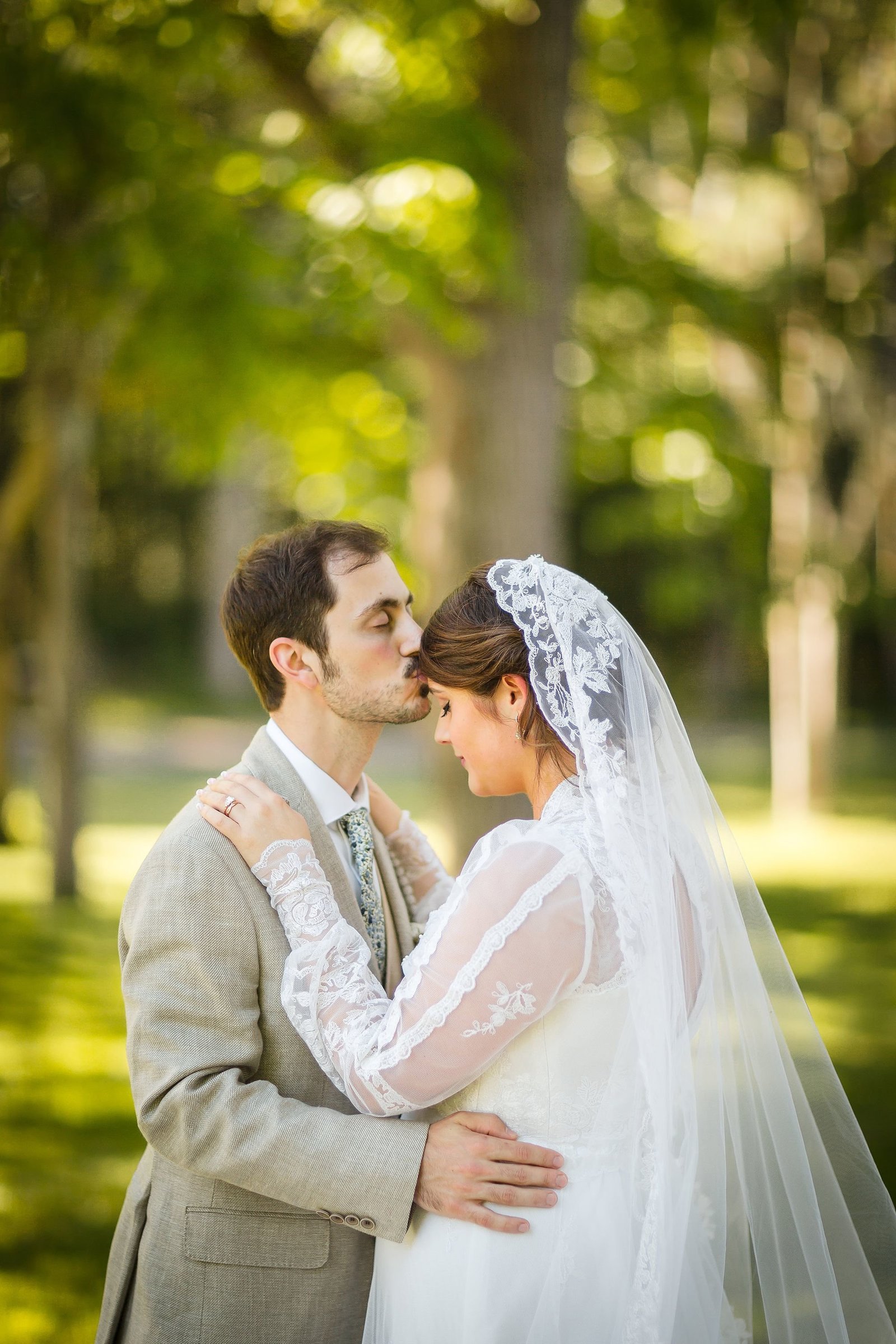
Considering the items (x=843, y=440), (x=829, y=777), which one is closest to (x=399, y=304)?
(x=829, y=777)

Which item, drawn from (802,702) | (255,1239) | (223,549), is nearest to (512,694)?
(255,1239)

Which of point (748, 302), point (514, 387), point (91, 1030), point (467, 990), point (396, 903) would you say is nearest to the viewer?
point (467, 990)

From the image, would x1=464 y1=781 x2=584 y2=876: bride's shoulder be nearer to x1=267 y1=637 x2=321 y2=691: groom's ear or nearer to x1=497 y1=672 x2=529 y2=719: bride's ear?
x1=497 y1=672 x2=529 y2=719: bride's ear

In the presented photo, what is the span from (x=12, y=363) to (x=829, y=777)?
10.1 meters

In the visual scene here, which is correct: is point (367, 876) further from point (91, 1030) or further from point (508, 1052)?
point (91, 1030)

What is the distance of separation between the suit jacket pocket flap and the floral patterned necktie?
1.73 feet

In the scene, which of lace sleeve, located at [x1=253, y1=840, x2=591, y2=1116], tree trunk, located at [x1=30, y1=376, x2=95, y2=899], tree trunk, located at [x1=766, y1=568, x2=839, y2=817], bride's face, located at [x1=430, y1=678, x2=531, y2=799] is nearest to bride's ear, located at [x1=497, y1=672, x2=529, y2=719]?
bride's face, located at [x1=430, y1=678, x2=531, y2=799]

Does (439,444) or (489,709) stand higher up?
(439,444)

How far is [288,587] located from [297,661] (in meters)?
0.16

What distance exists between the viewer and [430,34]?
529 cm

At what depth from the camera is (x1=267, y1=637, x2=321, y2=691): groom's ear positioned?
254 cm

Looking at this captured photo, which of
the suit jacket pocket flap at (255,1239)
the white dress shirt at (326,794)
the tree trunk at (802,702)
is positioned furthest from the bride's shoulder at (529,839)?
the tree trunk at (802,702)

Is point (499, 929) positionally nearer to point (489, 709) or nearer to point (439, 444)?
point (489, 709)

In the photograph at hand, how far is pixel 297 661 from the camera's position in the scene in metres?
2.56
